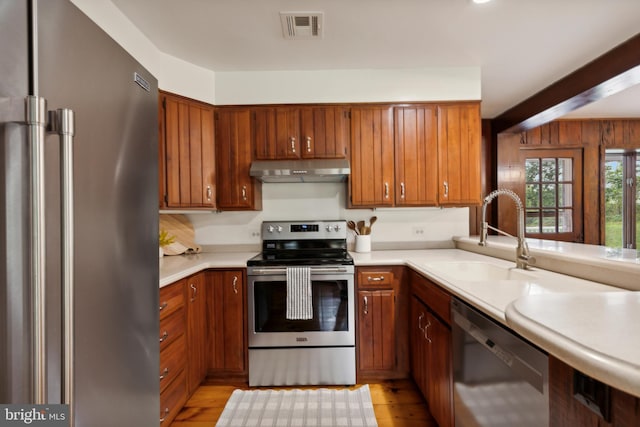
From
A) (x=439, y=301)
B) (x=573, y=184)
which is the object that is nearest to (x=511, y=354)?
(x=439, y=301)

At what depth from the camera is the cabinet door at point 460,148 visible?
2645 millimetres

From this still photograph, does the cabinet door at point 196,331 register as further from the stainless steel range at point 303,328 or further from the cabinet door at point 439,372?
the cabinet door at point 439,372

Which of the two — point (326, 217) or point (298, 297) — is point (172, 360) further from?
point (326, 217)

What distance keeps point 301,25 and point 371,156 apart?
1111 mm

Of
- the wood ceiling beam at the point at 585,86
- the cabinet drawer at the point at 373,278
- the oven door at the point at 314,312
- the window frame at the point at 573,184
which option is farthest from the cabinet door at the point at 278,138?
the window frame at the point at 573,184

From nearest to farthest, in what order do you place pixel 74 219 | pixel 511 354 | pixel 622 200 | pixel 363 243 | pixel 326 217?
pixel 74 219, pixel 511 354, pixel 363 243, pixel 326 217, pixel 622 200

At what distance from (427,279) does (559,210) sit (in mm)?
3126

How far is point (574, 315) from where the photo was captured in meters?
0.75

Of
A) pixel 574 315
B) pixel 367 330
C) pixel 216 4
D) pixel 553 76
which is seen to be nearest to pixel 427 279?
pixel 367 330

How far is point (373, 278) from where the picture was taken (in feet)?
7.57

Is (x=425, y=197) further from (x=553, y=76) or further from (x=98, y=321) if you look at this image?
(x=98, y=321)

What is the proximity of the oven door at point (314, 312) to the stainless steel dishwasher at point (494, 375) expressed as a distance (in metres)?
0.88

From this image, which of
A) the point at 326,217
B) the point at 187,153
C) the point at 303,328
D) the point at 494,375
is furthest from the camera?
the point at 326,217

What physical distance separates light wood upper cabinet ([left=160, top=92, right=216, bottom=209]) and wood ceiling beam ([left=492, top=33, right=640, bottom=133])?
3011mm
